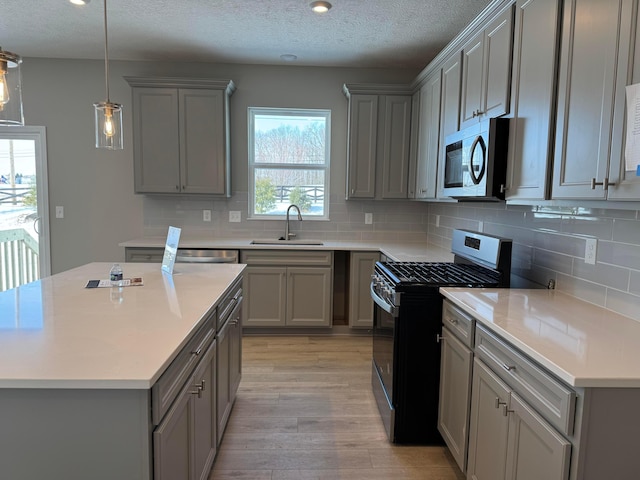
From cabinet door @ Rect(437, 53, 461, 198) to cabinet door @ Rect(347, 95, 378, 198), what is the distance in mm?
979

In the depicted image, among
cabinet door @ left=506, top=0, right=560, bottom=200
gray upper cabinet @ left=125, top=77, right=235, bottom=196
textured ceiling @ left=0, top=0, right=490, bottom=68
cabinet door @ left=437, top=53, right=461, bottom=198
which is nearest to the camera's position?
cabinet door @ left=506, top=0, right=560, bottom=200

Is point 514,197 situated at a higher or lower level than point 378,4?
lower

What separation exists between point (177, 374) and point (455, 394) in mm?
1335

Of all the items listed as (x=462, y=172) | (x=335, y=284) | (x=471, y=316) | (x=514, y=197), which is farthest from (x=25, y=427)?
(x=335, y=284)

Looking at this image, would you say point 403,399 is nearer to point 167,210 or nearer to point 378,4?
point 378,4

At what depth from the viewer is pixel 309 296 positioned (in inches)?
159

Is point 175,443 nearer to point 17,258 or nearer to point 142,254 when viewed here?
point 142,254

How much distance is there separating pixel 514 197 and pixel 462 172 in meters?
0.54

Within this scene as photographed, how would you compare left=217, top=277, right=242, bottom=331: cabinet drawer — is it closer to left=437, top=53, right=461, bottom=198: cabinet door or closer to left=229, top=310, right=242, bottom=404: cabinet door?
left=229, top=310, right=242, bottom=404: cabinet door

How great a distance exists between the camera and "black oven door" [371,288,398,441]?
2328 mm

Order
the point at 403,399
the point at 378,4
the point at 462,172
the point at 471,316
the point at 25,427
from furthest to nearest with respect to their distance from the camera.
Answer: the point at 378,4, the point at 462,172, the point at 403,399, the point at 471,316, the point at 25,427

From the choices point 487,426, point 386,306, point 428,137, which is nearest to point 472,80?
point 428,137

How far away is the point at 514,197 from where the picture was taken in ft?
6.98

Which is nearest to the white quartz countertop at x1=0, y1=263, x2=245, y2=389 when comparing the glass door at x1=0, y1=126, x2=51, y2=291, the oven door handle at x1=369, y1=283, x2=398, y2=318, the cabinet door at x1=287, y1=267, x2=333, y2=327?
the oven door handle at x1=369, y1=283, x2=398, y2=318
